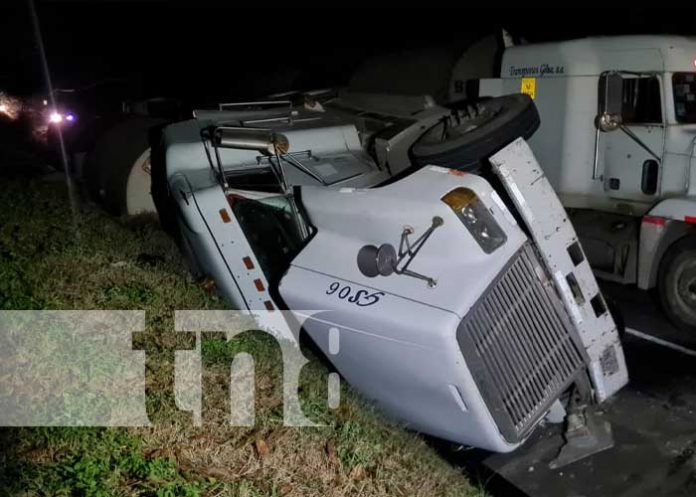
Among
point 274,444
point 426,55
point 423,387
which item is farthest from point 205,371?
point 426,55

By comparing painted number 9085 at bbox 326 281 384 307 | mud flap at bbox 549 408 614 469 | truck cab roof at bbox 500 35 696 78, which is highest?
truck cab roof at bbox 500 35 696 78

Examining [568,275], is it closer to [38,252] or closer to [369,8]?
[38,252]

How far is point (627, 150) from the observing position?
642cm

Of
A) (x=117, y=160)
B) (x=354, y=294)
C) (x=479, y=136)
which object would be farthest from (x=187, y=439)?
(x=117, y=160)

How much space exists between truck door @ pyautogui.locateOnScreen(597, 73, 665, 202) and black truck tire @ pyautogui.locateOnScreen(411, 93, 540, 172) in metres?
1.91

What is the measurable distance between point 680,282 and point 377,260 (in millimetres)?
3738

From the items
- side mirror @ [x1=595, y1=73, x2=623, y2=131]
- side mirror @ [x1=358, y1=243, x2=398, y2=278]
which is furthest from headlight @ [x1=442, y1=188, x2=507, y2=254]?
side mirror @ [x1=595, y1=73, x2=623, y2=131]

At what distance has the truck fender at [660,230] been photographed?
5.85 meters

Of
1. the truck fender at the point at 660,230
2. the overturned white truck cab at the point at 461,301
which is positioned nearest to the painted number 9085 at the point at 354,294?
the overturned white truck cab at the point at 461,301

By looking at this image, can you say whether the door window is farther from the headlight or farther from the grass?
the grass

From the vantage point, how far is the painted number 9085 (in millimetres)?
3691

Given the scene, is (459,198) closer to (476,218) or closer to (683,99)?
(476,218)

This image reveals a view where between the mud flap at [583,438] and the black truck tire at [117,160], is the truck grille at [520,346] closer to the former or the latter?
the mud flap at [583,438]

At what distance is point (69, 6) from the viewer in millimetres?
23672
